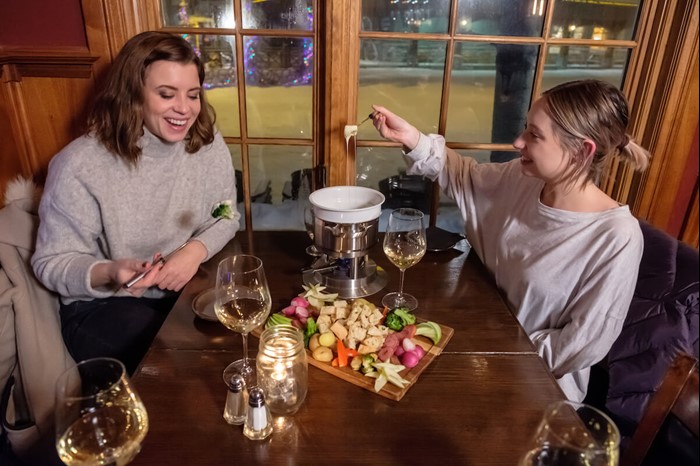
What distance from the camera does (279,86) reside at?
75.8 inches

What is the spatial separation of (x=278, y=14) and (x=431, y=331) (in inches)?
49.9

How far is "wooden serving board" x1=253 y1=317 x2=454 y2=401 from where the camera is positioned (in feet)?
3.11

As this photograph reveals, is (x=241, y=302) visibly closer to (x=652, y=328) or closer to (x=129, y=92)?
(x=129, y=92)

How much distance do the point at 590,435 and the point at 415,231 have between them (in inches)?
25.3

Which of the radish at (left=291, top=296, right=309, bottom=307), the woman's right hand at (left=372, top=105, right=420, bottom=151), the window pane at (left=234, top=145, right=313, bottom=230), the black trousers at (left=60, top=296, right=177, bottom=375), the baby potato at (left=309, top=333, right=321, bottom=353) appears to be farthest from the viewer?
the window pane at (left=234, top=145, right=313, bottom=230)

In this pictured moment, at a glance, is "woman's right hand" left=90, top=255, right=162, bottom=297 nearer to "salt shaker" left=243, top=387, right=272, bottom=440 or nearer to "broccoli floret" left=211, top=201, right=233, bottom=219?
"broccoli floret" left=211, top=201, right=233, bottom=219

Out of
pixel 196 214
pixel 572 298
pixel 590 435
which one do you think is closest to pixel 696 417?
pixel 590 435

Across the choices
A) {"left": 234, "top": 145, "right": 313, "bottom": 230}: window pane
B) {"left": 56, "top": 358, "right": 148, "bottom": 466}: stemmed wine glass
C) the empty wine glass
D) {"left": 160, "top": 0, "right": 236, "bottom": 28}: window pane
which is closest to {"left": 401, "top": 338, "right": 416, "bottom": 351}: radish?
the empty wine glass

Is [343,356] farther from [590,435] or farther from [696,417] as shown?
[696,417]

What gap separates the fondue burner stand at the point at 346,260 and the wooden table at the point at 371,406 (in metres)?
0.15

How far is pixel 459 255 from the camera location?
5.08 ft

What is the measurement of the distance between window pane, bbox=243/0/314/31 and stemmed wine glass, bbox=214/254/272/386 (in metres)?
1.08

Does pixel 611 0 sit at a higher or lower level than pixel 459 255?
higher

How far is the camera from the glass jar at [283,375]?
88 centimetres
